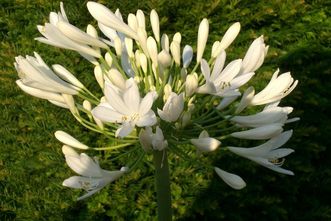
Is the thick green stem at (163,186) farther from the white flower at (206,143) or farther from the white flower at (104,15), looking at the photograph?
the white flower at (104,15)

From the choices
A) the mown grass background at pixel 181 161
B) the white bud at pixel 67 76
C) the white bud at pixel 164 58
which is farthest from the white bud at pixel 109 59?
the mown grass background at pixel 181 161

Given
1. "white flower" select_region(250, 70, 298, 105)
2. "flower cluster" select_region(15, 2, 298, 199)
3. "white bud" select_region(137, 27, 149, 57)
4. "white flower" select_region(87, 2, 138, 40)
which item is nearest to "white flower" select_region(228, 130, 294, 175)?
"flower cluster" select_region(15, 2, 298, 199)

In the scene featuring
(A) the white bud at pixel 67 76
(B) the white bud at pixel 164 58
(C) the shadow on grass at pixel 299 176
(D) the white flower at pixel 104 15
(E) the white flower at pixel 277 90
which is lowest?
(C) the shadow on grass at pixel 299 176

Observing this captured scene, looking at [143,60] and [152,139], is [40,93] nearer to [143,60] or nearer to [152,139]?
[143,60]

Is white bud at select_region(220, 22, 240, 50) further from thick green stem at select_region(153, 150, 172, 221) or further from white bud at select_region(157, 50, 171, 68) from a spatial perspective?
thick green stem at select_region(153, 150, 172, 221)

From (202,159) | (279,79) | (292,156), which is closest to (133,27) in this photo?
(279,79)

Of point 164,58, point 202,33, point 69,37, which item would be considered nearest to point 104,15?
point 69,37
